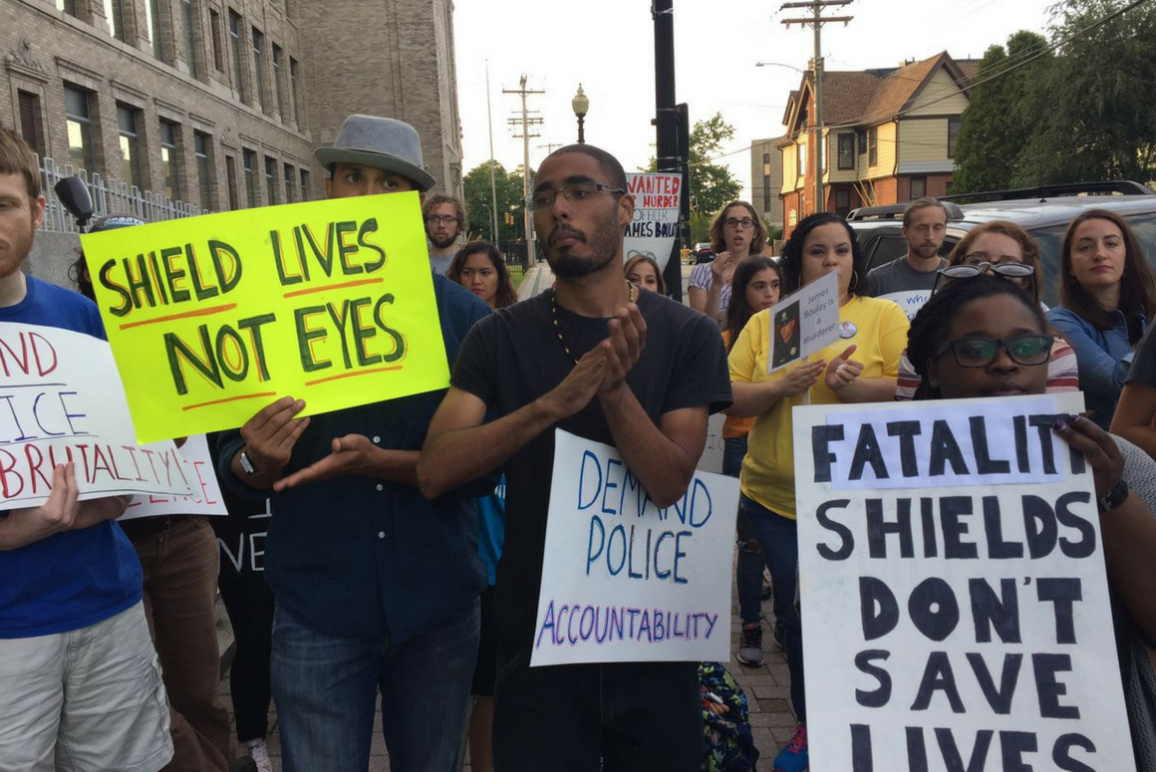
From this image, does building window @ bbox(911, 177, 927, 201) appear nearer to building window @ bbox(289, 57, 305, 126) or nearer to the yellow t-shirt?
building window @ bbox(289, 57, 305, 126)

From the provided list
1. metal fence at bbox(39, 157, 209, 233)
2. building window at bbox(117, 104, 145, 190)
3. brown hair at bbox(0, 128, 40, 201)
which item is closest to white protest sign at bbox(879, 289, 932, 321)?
brown hair at bbox(0, 128, 40, 201)

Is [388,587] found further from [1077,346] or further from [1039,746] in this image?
[1077,346]

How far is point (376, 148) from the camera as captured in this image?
7.77 feet

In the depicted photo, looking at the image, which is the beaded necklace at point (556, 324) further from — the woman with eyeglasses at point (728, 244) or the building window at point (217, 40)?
the building window at point (217, 40)

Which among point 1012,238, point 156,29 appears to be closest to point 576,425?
point 1012,238

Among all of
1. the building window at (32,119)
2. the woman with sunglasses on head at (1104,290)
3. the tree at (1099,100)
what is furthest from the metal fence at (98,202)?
the tree at (1099,100)

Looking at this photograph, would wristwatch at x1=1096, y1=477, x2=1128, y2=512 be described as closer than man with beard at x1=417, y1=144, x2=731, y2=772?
Yes

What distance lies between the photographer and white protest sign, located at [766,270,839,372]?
10.6ft

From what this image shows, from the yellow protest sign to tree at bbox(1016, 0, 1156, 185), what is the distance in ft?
105

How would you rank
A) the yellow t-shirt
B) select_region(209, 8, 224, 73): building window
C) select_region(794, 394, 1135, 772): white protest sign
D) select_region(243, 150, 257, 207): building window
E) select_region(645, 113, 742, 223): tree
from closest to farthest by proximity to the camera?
1. select_region(794, 394, 1135, 772): white protest sign
2. the yellow t-shirt
3. select_region(209, 8, 224, 73): building window
4. select_region(243, 150, 257, 207): building window
5. select_region(645, 113, 742, 223): tree

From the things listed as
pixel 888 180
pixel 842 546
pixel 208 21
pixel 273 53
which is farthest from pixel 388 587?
pixel 888 180

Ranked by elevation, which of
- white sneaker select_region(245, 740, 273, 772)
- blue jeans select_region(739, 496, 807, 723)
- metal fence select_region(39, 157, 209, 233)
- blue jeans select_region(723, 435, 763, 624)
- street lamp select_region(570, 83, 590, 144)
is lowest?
white sneaker select_region(245, 740, 273, 772)

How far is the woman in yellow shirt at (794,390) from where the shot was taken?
11.3 ft

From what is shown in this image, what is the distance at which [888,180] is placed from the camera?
54.4m
